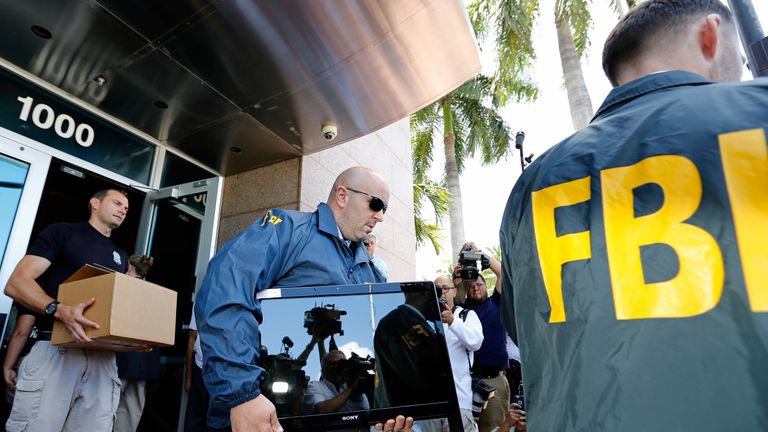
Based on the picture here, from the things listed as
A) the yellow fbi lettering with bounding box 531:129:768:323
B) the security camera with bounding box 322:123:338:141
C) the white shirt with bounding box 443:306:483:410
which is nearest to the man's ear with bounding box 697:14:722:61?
the yellow fbi lettering with bounding box 531:129:768:323

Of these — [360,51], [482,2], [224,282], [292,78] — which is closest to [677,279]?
[224,282]

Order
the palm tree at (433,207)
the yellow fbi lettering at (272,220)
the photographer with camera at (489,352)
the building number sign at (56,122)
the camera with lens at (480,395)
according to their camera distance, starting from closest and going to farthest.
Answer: the yellow fbi lettering at (272,220)
the camera with lens at (480,395)
the building number sign at (56,122)
the photographer with camera at (489,352)
the palm tree at (433,207)

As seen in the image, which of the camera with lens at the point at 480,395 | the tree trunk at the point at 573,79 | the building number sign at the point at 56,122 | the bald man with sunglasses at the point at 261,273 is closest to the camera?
the bald man with sunglasses at the point at 261,273

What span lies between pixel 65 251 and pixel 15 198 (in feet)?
3.77

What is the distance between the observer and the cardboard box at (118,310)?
246cm

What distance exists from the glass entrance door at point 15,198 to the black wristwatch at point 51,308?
1286 mm

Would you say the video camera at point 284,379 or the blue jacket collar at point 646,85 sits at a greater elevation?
the blue jacket collar at point 646,85

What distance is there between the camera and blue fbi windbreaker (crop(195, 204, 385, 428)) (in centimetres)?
160

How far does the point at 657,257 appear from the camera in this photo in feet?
2.75

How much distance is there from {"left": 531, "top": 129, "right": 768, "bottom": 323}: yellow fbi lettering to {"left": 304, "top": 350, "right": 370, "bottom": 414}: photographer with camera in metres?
0.95

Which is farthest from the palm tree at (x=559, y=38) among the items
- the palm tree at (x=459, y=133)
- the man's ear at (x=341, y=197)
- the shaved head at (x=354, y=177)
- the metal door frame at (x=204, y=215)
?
the man's ear at (x=341, y=197)

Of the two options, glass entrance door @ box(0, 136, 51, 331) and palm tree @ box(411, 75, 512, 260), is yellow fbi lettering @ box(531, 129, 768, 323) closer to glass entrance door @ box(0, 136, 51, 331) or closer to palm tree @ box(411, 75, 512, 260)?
glass entrance door @ box(0, 136, 51, 331)

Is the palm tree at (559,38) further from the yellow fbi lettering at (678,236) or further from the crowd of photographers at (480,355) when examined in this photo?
the yellow fbi lettering at (678,236)

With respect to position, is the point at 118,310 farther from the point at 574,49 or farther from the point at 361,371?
the point at 574,49
